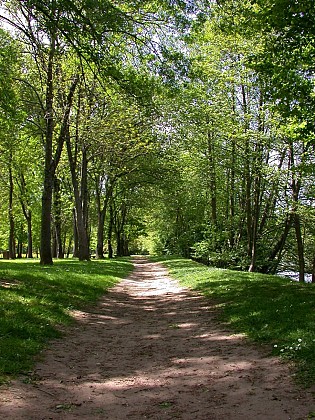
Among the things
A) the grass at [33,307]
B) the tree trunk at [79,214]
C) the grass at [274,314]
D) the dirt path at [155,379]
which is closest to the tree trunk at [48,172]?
the tree trunk at [79,214]

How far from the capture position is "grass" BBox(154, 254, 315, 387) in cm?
635

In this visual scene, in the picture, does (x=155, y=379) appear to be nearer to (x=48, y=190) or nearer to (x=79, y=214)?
(x=48, y=190)

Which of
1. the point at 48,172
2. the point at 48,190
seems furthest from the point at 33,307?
the point at 48,172

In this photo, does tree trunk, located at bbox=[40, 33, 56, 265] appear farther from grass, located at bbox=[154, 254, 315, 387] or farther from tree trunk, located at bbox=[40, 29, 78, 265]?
grass, located at bbox=[154, 254, 315, 387]

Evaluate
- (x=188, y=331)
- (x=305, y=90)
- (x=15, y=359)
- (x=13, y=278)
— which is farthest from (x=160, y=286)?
(x=15, y=359)

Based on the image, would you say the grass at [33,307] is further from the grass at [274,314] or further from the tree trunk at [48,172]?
the tree trunk at [48,172]

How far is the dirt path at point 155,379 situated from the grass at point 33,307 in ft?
1.06

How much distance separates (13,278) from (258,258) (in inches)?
740

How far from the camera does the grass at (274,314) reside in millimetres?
6352

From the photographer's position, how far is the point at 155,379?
19.5ft

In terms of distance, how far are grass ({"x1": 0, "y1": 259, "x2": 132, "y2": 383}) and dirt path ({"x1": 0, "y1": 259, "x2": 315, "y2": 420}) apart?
322mm

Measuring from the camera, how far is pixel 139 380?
19.4ft

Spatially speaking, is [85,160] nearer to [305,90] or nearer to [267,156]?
[267,156]

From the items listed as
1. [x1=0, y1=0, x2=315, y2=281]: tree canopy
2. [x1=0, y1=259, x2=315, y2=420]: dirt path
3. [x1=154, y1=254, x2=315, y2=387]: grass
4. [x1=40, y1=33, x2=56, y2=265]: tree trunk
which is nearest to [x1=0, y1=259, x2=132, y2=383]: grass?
[x1=0, y1=259, x2=315, y2=420]: dirt path
